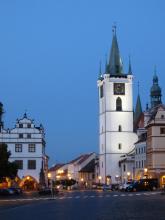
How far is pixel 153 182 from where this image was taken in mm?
88500

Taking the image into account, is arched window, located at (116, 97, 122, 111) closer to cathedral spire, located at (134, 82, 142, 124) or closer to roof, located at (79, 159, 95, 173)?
cathedral spire, located at (134, 82, 142, 124)

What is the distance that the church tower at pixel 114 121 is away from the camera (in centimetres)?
14862

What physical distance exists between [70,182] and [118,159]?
14.0 m

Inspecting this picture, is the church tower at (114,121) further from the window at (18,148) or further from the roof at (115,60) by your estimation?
the window at (18,148)

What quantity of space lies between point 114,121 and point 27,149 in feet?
132

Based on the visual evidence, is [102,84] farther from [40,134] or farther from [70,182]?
[40,134]

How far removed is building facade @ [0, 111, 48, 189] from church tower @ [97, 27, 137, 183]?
118 feet

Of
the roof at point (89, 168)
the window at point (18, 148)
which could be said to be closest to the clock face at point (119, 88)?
the roof at point (89, 168)

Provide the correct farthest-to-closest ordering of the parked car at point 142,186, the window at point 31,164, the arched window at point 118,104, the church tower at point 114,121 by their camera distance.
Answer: the arched window at point 118,104
the church tower at point 114,121
the window at point 31,164
the parked car at point 142,186

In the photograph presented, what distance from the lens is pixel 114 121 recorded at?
150 metres

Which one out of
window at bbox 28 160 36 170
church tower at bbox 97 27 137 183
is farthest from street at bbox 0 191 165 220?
church tower at bbox 97 27 137 183

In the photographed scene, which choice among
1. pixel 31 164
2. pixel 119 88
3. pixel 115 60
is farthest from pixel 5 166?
pixel 115 60

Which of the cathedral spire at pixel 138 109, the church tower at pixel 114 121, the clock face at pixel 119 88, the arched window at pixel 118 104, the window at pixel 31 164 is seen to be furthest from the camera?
the cathedral spire at pixel 138 109

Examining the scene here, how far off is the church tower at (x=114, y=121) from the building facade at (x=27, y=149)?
35.9 meters
